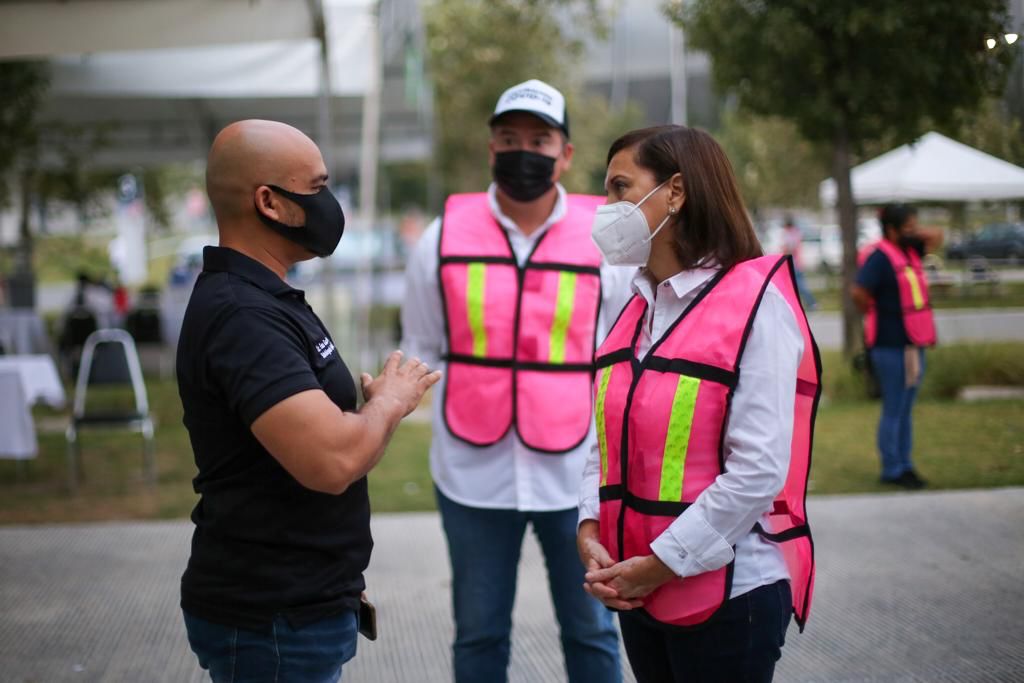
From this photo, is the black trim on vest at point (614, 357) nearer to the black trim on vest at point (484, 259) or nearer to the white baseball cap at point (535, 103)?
the black trim on vest at point (484, 259)

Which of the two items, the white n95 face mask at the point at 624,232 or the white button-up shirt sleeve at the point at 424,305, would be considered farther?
the white button-up shirt sleeve at the point at 424,305

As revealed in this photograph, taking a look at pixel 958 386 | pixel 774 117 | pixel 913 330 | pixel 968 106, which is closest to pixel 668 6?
pixel 774 117

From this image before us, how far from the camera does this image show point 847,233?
7.95 m

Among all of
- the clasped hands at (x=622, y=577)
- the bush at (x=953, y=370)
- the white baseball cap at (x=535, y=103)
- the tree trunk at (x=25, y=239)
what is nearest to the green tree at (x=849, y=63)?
the bush at (x=953, y=370)

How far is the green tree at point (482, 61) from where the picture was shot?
579 inches

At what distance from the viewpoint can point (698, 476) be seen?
6.87 feet

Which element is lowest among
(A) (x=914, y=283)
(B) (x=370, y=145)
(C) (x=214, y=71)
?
(A) (x=914, y=283)

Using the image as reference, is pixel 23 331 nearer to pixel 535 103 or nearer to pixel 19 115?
pixel 19 115

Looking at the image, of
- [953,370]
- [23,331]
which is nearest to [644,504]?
[953,370]

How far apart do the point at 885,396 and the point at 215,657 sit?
566 centimetres

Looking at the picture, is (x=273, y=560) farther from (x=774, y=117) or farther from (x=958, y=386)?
(x=774, y=117)

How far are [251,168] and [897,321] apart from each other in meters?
5.47

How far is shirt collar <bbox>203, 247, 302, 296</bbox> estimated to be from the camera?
6.64 feet

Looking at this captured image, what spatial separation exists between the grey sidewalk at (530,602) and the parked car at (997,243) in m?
0.88
